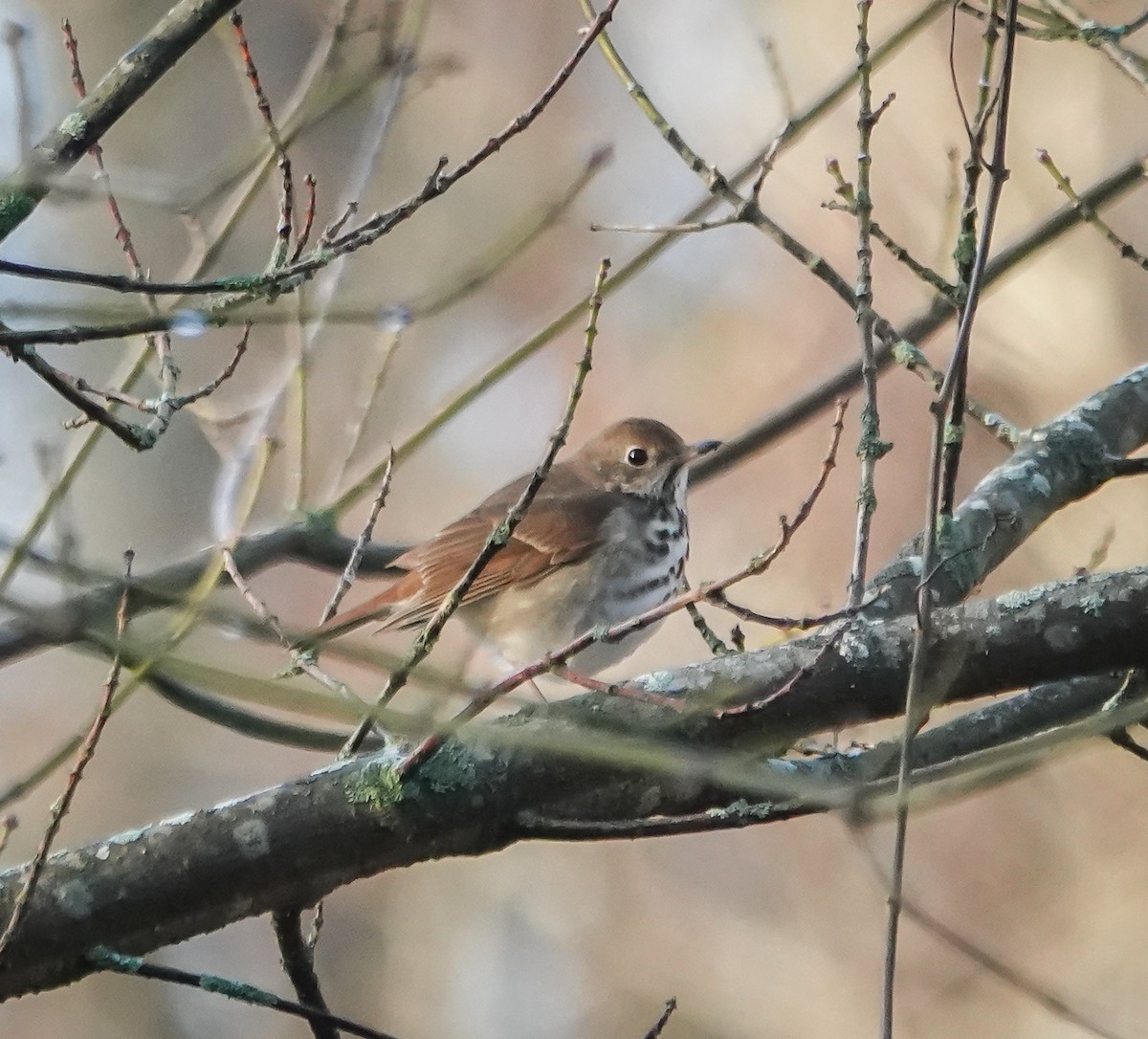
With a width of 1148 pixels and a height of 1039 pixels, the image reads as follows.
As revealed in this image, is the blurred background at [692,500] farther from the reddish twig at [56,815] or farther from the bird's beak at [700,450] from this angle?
the reddish twig at [56,815]

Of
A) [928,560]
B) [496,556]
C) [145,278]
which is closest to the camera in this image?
[928,560]

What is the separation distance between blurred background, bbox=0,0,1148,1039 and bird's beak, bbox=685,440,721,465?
1.36 m

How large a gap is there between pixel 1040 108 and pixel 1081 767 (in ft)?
10.2

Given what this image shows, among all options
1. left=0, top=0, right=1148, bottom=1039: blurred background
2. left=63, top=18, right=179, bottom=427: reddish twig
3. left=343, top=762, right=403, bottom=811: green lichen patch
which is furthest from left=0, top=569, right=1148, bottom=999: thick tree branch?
left=0, top=0, right=1148, bottom=1039: blurred background

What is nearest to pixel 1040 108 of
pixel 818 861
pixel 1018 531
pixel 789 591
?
pixel 789 591

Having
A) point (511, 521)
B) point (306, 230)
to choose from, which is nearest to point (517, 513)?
point (511, 521)

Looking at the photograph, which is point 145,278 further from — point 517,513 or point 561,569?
point 561,569

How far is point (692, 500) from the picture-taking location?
8680 mm

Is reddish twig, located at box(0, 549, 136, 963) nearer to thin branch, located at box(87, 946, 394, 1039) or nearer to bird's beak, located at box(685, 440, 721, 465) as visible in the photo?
thin branch, located at box(87, 946, 394, 1039)

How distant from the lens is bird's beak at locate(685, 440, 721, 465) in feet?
11.8

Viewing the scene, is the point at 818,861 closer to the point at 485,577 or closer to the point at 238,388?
the point at 238,388

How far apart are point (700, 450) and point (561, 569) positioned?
472 millimetres

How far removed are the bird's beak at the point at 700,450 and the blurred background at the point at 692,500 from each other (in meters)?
1.36

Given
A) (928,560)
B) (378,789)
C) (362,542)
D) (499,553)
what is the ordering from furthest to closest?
(499,553), (362,542), (378,789), (928,560)
